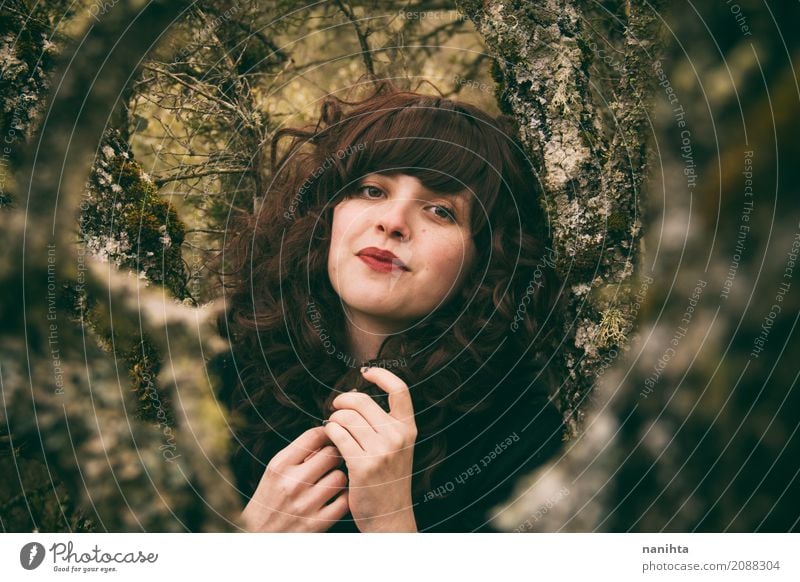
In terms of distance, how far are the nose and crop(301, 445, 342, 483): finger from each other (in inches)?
24.7

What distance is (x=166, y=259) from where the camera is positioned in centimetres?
219

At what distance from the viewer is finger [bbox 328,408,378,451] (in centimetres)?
197

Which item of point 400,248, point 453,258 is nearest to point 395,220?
point 400,248

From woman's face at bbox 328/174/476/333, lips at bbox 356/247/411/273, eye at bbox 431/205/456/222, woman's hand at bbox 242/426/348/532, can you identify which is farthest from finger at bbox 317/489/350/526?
eye at bbox 431/205/456/222

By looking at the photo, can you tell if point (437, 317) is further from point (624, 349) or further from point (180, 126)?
point (180, 126)

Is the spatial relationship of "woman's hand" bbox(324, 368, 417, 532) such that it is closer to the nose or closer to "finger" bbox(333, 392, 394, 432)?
"finger" bbox(333, 392, 394, 432)

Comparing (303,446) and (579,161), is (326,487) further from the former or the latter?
(579,161)

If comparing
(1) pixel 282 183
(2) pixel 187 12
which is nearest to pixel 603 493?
(1) pixel 282 183

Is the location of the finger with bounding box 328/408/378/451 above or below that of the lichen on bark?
below

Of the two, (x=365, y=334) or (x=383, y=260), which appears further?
(x=365, y=334)

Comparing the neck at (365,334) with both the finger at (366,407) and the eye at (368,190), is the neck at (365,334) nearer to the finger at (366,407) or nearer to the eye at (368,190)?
the finger at (366,407)

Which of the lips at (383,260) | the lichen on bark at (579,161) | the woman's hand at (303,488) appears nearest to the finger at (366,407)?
the woman's hand at (303,488)

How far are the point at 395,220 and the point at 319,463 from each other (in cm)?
70

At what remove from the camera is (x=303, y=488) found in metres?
2.02
